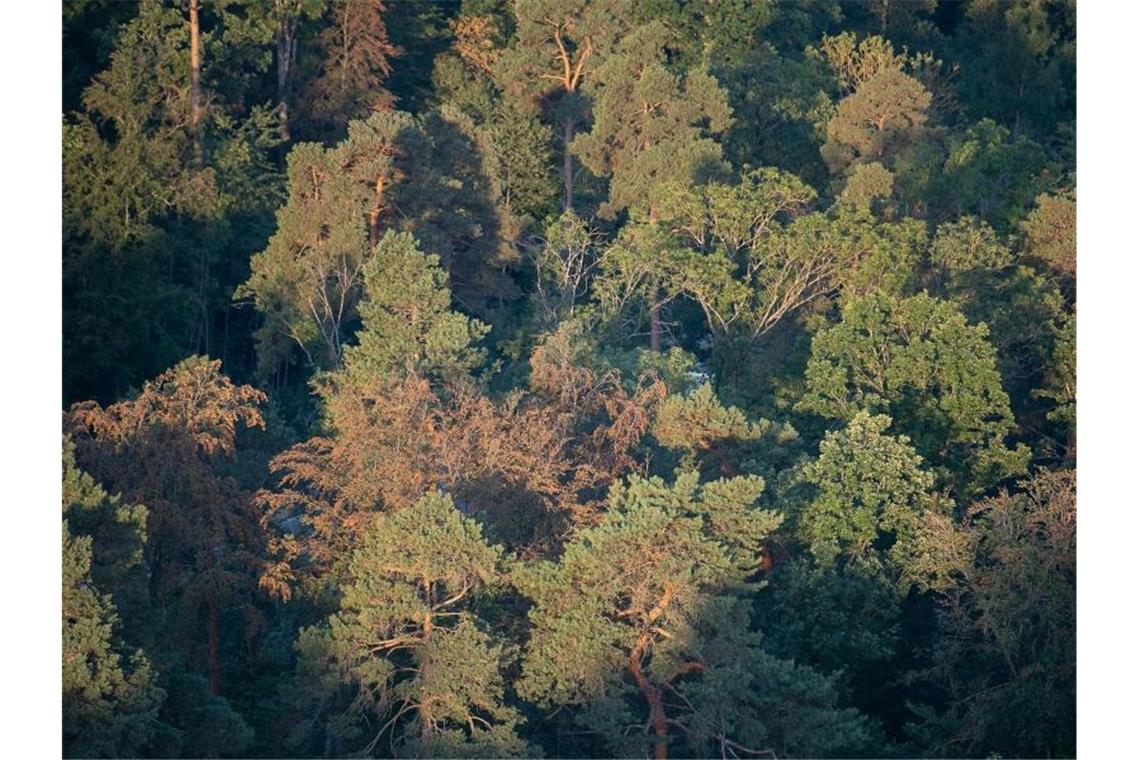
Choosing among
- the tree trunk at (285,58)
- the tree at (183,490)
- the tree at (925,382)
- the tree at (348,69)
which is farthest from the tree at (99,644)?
the tree trunk at (285,58)

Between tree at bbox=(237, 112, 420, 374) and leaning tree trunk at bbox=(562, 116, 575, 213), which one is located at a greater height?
leaning tree trunk at bbox=(562, 116, 575, 213)

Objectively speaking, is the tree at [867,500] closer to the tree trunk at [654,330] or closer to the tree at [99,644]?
the tree trunk at [654,330]

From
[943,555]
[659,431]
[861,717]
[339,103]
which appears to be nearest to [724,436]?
[659,431]

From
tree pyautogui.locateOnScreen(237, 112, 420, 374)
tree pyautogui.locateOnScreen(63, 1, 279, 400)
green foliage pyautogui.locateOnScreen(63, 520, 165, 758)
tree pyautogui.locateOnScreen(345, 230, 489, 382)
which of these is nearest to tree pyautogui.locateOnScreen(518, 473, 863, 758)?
green foliage pyautogui.locateOnScreen(63, 520, 165, 758)

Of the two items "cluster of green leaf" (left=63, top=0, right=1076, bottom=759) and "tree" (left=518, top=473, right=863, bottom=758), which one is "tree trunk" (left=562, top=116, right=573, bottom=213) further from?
"tree" (left=518, top=473, right=863, bottom=758)

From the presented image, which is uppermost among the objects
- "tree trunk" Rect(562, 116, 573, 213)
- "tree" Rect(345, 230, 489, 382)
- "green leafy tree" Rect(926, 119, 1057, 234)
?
"tree trunk" Rect(562, 116, 573, 213)
